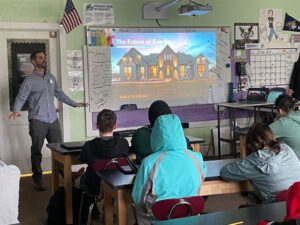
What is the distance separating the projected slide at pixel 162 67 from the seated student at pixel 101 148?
2.76 meters

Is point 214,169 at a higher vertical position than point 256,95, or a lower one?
lower

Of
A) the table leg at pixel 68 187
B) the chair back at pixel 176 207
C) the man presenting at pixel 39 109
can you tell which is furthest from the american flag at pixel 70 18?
the chair back at pixel 176 207

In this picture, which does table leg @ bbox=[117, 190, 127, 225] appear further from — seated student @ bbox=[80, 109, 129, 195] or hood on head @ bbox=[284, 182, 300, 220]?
hood on head @ bbox=[284, 182, 300, 220]

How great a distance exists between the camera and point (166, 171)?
2584 mm

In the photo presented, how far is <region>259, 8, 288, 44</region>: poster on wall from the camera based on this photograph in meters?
7.24

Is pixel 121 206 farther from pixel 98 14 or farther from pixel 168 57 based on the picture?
pixel 168 57

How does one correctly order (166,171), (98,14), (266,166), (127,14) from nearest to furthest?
1. (166,171)
2. (266,166)
3. (98,14)
4. (127,14)

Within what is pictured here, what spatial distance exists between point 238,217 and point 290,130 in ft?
7.10

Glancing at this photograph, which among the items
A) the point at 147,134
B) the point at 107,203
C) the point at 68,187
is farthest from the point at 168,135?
the point at 68,187

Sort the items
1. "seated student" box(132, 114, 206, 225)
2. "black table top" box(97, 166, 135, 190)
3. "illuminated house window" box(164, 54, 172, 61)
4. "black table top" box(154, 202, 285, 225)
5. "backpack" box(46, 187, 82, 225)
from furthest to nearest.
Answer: "illuminated house window" box(164, 54, 172, 61)
"backpack" box(46, 187, 82, 225)
"black table top" box(97, 166, 135, 190)
"seated student" box(132, 114, 206, 225)
"black table top" box(154, 202, 285, 225)

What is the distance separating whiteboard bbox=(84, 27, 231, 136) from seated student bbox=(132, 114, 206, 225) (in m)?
3.61

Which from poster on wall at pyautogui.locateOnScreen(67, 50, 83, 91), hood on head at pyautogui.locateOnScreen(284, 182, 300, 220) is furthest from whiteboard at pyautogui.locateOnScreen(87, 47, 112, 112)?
hood on head at pyautogui.locateOnScreen(284, 182, 300, 220)

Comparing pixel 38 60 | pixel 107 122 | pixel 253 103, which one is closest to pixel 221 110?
pixel 253 103

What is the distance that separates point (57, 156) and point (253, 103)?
340 cm
